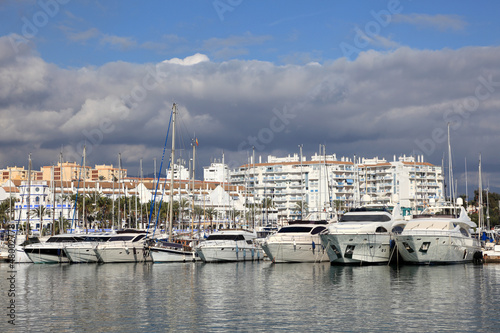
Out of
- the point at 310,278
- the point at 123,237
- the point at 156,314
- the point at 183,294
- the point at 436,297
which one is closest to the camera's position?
the point at 156,314

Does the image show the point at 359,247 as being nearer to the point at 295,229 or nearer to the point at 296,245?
the point at 296,245

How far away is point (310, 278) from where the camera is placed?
41312 millimetres

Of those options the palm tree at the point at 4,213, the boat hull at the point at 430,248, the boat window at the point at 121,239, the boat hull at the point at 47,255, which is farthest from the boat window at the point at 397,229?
the palm tree at the point at 4,213

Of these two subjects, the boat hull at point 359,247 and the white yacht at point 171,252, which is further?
the white yacht at point 171,252

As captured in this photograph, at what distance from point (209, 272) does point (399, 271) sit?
13.7m

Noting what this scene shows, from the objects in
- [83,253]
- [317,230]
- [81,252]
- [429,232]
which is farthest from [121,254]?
[429,232]

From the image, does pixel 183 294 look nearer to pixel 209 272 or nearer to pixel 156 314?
pixel 156 314

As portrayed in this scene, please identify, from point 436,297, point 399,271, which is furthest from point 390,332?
point 399,271

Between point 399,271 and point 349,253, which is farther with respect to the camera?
point 349,253

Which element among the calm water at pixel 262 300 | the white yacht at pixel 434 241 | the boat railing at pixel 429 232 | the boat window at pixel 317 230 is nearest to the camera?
the calm water at pixel 262 300

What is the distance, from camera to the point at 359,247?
48125 millimetres

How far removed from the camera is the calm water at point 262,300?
2477cm

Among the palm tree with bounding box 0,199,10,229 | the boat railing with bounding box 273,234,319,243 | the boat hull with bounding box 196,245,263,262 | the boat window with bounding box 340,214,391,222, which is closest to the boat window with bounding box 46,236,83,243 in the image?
the boat hull with bounding box 196,245,263,262

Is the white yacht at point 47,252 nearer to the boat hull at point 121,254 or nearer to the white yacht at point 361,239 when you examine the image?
the boat hull at point 121,254
